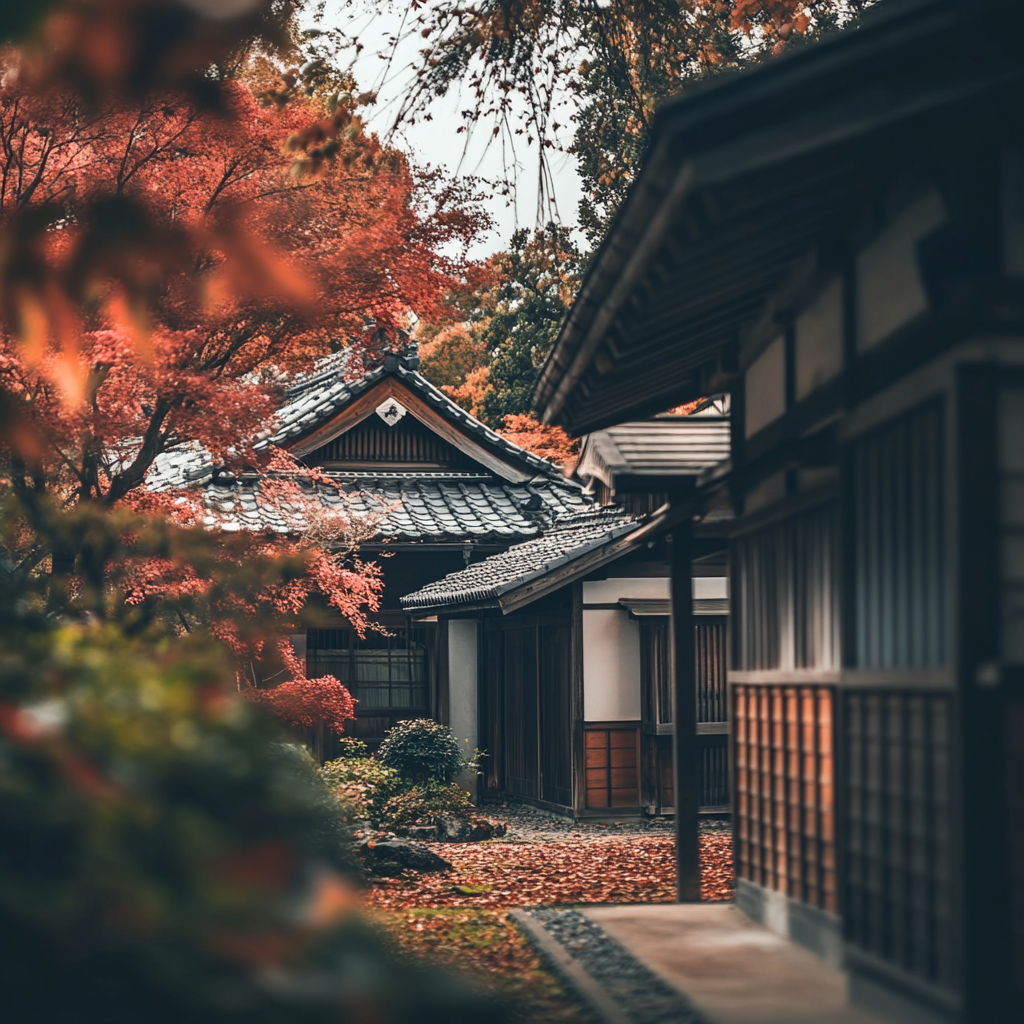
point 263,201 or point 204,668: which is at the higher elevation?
point 263,201

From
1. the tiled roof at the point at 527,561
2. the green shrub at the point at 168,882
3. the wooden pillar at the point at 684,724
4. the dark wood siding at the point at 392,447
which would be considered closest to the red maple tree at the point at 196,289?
the wooden pillar at the point at 684,724

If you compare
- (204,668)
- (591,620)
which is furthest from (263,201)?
(204,668)

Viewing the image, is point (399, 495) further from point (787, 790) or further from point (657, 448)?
point (787, 790)

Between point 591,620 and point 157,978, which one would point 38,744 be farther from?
point 591,620

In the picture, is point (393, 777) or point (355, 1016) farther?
point (393, 777)

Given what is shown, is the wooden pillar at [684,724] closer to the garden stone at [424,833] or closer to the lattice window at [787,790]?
the lattice window at [787,790]

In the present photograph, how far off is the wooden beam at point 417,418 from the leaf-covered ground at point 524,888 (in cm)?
736

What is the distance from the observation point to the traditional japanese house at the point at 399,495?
68.6ft

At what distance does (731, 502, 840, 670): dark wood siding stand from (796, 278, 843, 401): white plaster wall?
72cm

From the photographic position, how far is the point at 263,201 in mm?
12289

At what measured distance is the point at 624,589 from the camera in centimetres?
1777

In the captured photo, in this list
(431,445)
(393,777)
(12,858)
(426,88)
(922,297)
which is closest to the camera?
(12,858)

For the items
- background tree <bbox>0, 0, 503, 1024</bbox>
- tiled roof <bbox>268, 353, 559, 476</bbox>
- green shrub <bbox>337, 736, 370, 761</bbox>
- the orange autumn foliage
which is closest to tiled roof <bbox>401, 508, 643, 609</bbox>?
tiled roof <bbox>268, 353, 559, 476</bbox>

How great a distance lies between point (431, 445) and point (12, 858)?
67.3ft
